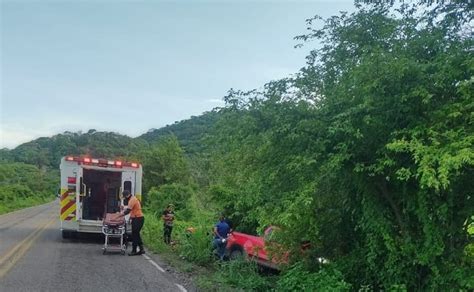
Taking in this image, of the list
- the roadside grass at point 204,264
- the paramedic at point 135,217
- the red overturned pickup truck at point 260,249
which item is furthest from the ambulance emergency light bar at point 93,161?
the red overturned pickup truck at point 260,249

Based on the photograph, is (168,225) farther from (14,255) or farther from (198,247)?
(14,255)

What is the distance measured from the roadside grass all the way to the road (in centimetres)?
57

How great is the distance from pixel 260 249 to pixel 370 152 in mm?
4790

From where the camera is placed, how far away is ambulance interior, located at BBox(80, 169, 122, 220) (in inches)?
735

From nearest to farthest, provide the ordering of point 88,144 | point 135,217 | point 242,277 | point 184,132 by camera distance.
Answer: point 242,277 → point 135,217 → point 184,132 → point 88,144

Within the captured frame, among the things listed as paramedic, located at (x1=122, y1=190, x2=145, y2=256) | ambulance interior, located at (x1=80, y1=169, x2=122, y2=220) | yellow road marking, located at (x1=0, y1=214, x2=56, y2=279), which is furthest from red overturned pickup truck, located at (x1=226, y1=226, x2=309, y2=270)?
ambulance interior, located at (x1=80, y1=169, x2=122, y2=220)

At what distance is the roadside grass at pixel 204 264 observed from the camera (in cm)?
988

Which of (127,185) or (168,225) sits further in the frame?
(168,225)

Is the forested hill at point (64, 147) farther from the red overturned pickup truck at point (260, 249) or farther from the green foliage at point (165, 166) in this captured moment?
the red overturned pickup truck at point (260, 249)

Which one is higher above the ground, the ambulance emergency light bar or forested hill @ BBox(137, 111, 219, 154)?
forested hill @ BBox(137, 111, 219, 154)

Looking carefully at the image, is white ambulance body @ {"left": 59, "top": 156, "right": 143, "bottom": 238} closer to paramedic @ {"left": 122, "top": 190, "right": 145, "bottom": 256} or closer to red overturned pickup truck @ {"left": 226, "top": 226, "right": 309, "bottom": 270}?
paramedic @ {"left": 122, "top": 190, "right": 145, "bottom": 256}

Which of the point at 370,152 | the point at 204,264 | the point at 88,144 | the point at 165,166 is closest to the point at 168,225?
the point at 204,264

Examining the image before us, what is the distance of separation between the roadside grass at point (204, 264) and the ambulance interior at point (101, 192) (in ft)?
5.89

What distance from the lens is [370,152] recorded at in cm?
777
